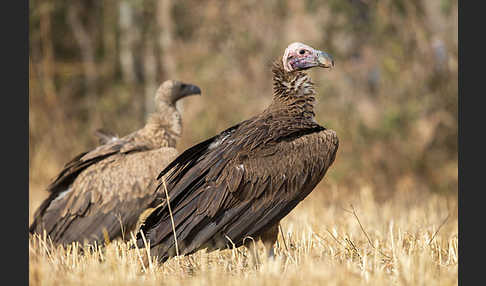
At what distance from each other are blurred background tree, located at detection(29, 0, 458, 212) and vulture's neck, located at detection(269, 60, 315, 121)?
6.28 m

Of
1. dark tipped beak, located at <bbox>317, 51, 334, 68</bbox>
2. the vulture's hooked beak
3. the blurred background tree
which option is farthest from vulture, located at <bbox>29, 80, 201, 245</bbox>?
the blurred background tree

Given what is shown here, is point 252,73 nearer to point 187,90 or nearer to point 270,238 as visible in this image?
point 187,90

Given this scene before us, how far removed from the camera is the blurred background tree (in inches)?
474

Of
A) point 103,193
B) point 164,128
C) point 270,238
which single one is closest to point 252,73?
point 164,128

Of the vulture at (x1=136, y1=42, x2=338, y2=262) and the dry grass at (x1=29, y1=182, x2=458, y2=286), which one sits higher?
the vulture at (x1=136, y1=42, x2=338, y2=262)

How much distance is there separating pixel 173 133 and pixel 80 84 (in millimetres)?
12312

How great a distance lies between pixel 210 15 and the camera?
15.1m

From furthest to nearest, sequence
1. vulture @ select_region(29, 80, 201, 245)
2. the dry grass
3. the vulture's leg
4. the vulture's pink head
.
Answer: vulture @ select_region(29, 80, 201, 245), the vulture's pink head, the vulture's leg, the dry grass

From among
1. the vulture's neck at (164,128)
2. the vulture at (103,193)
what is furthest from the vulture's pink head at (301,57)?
the vulture's neck at (164,128)

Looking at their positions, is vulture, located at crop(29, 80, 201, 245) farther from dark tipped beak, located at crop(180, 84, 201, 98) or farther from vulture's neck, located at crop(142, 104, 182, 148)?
dark tipped beak, located at crop(180, 84, 201, 98)

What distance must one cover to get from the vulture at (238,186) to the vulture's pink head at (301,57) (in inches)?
23.3

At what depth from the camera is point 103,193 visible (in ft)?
22.1

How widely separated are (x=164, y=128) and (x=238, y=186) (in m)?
2.76

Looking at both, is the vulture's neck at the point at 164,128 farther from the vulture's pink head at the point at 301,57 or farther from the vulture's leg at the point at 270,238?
the vulture's leg at the point at 270,238
